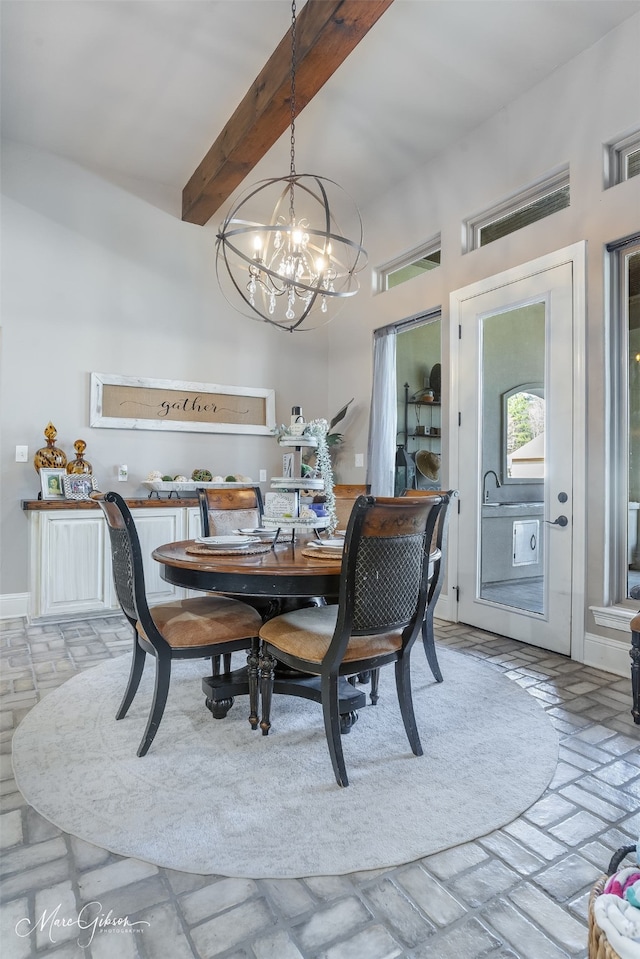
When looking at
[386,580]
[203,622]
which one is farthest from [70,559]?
[386,580]

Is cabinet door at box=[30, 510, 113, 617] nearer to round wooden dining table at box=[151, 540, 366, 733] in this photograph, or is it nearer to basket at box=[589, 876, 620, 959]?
round wooden dining table at box=[151, 540, 366, 733]

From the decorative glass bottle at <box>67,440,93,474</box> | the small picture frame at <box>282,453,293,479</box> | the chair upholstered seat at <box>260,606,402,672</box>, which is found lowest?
the chair upholstered seat at <box>260,606,402,672</box>

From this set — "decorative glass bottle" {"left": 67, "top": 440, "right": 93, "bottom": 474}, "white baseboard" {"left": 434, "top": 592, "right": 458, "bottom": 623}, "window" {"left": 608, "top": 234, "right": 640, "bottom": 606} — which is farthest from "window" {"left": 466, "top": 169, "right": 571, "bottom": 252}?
"decorative glass bottle" {"left": 67, "top": 440, "right": 93, "bottom": 474}

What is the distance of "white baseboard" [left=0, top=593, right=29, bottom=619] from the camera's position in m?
4.02

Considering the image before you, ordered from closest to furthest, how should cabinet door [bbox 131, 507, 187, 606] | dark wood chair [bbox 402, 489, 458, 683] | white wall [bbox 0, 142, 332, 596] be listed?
dark wood chair [bbox 402, 489, 458, 683] < white wall [bbox 0, 142, 332, 596] < cabinet door [bbox 131, 507, 187, 606]

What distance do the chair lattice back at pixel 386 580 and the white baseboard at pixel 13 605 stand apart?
326 cm

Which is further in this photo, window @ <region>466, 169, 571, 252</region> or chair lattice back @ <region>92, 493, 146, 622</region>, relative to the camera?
window @ <region>466, 169, 571, 252</region>

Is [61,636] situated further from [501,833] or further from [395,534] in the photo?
[501,833]

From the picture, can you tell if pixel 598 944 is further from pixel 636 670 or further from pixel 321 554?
pixel 636 670

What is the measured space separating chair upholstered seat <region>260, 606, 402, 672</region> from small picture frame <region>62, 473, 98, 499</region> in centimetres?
248

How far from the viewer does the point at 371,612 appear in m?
1.89

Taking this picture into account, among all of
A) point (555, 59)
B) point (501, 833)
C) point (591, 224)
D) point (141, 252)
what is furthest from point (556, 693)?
point (141, 252)

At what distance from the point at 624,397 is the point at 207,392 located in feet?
11.1

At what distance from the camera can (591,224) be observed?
10.2ft
